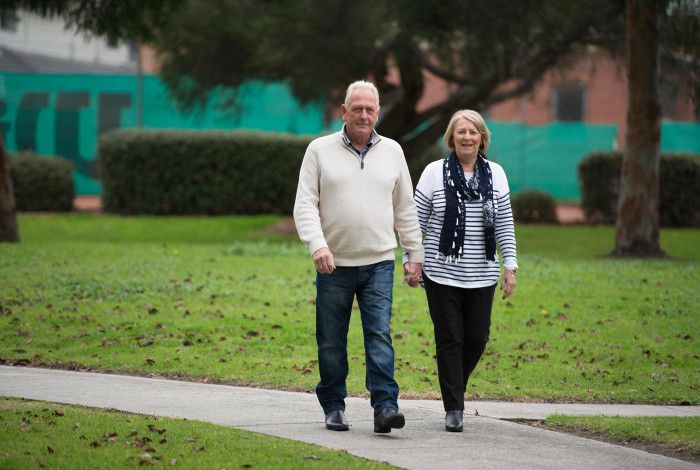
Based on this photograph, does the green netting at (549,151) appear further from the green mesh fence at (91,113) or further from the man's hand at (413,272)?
the man's hand at (413,272)

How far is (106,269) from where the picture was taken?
1415 centimetres

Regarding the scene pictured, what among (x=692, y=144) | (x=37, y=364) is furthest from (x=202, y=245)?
(x=692, y=144)

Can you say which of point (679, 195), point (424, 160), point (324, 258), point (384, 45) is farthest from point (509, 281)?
point (424, 160)

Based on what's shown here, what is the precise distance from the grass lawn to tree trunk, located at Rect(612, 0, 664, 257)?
33.8 feet

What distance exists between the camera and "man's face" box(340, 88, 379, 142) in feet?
21.2

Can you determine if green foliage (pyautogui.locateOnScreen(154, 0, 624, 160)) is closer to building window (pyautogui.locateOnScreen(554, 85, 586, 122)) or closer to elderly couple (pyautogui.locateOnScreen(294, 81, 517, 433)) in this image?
elderly couple (pyautogui.locateOnScreen(294, 81, 517, 433))

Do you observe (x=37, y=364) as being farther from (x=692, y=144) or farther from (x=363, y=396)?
(x=692, y=144)

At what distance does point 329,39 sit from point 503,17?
114 inches

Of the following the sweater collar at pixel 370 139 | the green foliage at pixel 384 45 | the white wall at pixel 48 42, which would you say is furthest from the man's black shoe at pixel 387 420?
the white wall at pixel 48 42

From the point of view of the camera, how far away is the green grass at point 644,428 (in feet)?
21.8

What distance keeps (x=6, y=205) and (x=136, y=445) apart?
38.6 ft

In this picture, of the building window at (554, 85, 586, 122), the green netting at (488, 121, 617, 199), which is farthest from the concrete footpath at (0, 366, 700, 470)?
the building window at (554, 85, 586, 122)

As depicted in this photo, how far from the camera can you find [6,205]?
17094mm

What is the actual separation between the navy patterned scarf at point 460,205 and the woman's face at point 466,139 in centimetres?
7
